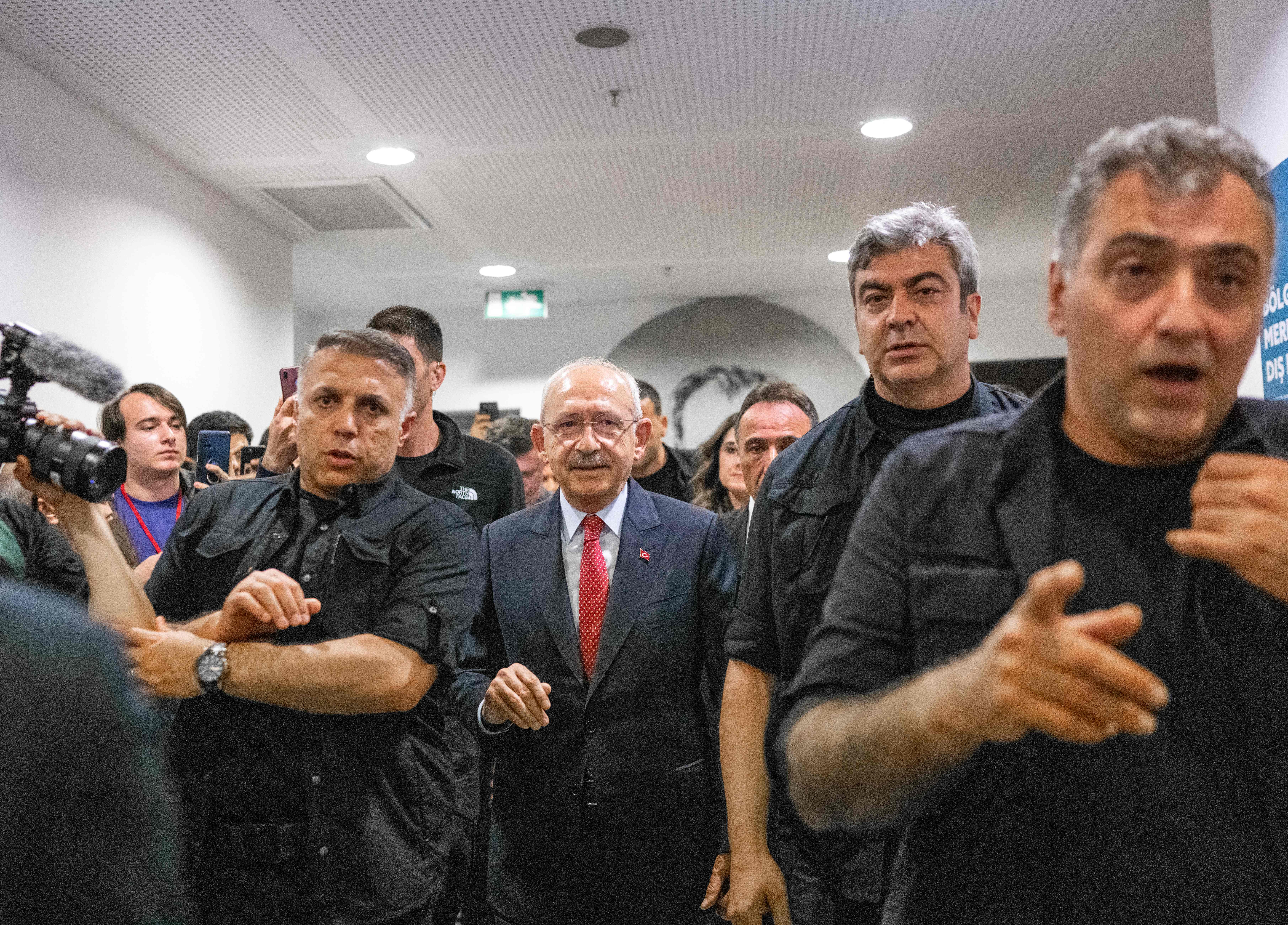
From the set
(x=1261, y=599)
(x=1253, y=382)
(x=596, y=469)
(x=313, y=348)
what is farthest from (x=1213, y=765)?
(x=1253, y=382)

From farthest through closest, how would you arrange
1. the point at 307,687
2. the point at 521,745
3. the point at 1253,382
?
1. the point at 1253,382
2. the point at 521,745
3. the point at 307,687

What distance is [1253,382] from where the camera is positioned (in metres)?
3.74

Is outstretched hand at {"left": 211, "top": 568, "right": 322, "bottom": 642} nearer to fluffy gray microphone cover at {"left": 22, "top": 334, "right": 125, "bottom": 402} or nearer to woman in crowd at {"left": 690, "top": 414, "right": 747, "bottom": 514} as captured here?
fluffy gray microphone cover at {"left": 22, "top": 334, "right": 125, "bottom": 402}

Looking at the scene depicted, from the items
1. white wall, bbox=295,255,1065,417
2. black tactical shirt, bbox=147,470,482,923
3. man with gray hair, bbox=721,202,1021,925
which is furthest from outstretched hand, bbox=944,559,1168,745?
white wall, bbox=295,255,1065,417

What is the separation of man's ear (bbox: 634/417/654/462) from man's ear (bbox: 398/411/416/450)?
1.80ft

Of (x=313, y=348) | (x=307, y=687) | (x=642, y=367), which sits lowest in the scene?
(x=307, y=687)

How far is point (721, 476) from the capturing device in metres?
4.39

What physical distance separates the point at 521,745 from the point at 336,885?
49 cm

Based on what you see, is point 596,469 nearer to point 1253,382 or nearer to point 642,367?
point 1253,382

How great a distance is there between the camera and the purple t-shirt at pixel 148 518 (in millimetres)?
3539

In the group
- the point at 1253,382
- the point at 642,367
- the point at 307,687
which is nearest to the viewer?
the point at 307,687

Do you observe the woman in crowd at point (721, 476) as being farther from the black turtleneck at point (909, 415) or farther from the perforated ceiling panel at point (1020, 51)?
the black turtleneck at point (909, 415)

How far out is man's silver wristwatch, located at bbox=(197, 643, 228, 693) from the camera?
1.85 m

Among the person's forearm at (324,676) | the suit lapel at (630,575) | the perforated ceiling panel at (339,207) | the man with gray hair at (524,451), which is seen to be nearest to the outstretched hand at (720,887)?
the suit lapel at (630,575)
